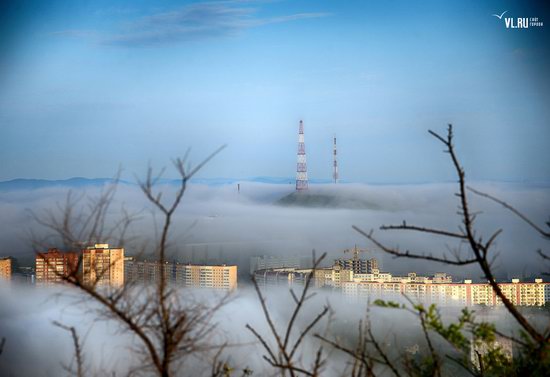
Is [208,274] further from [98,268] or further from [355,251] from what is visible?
[98,268]

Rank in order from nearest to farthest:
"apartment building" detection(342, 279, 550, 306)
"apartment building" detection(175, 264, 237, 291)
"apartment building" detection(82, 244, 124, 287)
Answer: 1. "apartment building" detection(82, 244, 124, 287)
2. "apartment building" detection(342, 279, 550, 306)
3. "apartment building" detection(175, 264, 237, 291)

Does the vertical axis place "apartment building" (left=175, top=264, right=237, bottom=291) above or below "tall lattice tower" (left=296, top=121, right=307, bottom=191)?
below

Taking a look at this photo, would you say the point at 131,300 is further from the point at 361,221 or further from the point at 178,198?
the point at 361,221

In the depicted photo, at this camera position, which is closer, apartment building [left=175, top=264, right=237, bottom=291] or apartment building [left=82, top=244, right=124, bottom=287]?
apartment building [left=82, top=244, right=124, bottom=287]

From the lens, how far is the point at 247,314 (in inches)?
228

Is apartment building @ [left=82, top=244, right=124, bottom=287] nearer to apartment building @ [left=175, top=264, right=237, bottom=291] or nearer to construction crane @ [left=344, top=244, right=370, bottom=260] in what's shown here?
apartment building @ [left=175, top=264, right=237, bottom=291]

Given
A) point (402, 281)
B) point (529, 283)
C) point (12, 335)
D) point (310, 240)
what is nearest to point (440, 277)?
point (402, 281)

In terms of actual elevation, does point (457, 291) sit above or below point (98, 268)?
below

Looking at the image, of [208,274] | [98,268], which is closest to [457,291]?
[208,274]

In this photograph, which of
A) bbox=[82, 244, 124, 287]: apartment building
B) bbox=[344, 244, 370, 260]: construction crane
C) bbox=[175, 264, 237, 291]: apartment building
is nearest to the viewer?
bbox=[82, 244, 124, 287]: apartment building

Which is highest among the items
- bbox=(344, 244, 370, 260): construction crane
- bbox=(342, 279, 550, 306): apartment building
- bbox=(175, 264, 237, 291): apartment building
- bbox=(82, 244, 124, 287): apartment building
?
bbox=(82, 244, 124, 287): apartment building

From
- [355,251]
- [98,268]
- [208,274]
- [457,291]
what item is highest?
[98,268]

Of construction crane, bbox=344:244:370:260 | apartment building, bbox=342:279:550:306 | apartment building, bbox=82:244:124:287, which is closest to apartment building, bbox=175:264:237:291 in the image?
apartment building, bbox=342:279:550:306

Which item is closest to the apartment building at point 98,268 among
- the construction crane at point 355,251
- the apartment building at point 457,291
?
the apartment building at point 457,291
